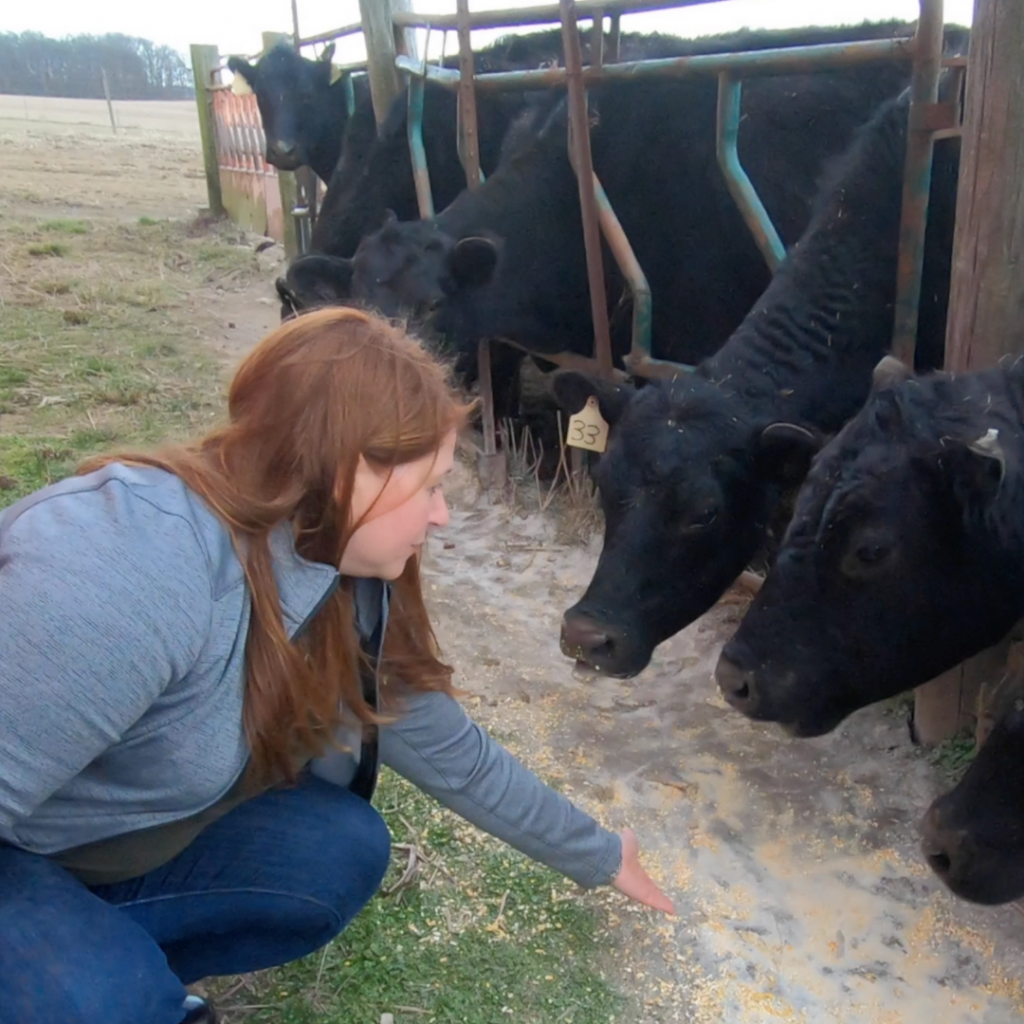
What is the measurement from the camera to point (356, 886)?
2.05 metres

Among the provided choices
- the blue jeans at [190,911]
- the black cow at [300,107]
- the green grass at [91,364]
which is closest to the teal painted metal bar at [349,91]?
the black cow at [300,107]

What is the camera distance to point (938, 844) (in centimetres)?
207

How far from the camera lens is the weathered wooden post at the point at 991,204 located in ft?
8.32

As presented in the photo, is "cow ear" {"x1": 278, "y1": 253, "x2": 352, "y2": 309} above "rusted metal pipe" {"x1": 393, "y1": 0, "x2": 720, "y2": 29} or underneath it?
underneath

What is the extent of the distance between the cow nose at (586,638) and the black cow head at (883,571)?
17.8 inches

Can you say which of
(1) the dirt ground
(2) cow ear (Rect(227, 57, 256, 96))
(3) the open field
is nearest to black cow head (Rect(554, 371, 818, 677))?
(1) the dirt ground

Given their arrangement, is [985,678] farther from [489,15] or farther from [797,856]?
[489,15]

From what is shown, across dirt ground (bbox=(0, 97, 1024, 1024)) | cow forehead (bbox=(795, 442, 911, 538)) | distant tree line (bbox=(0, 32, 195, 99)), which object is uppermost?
distant tree line (bbox=(0, 32, 195, 99))

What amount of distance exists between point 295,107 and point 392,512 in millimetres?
7155

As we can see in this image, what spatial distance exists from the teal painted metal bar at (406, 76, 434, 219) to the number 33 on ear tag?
2.45 meters

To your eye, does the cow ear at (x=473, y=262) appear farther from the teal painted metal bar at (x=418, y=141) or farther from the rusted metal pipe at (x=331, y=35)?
the rusted metal pipe at (x=331, y=35)

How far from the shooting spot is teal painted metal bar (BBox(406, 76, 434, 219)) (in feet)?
18.3

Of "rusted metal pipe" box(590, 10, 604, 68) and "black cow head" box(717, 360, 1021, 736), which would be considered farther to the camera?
"rusted metal pipe" box(590, 10, 604, 68)

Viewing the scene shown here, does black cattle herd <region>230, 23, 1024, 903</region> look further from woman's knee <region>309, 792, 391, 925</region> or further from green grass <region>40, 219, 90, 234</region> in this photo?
green grass <region>40, 219, 90, 234</region>
